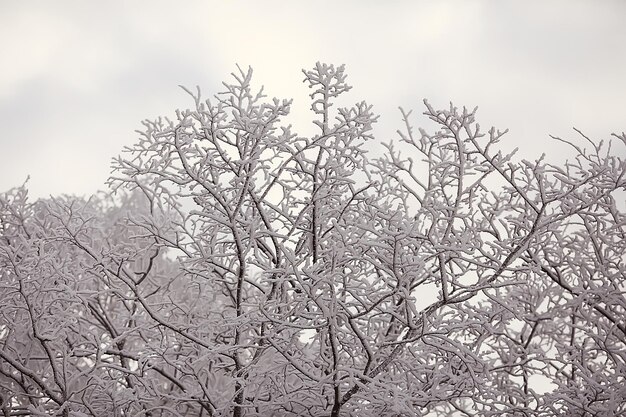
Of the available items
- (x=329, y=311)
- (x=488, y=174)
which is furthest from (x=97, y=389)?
(x=488, y=174)

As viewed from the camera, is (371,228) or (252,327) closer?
(371,228)

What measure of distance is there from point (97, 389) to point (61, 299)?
61.4 inches

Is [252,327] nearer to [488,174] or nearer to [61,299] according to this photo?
[61,299]

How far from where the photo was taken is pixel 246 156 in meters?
5.61

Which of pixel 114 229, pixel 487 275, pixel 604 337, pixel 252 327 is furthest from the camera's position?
pixel 114 229

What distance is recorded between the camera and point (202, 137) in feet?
18.3

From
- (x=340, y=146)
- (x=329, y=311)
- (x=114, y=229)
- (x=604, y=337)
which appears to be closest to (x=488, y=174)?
(x=340, y=146)

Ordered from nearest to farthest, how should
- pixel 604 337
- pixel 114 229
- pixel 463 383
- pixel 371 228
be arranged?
pixel 371 228 → pixel 463 383 → pixel 604 337 → pixel 114 229

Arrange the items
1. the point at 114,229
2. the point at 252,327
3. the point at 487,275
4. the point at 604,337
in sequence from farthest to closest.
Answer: the point at 114,229, the point at 604,337, the point at 252,327, the point at 487,275

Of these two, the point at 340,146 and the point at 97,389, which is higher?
the point at 340,146

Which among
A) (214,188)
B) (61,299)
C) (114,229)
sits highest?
(114,229)

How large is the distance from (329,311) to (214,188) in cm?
Result: 149

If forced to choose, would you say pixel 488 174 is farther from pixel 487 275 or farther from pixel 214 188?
pixel 214 188

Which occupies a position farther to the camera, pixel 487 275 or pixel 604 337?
pixel 604 337
